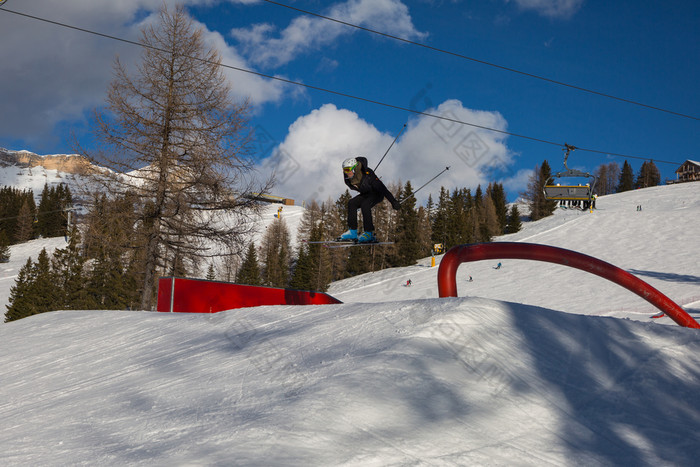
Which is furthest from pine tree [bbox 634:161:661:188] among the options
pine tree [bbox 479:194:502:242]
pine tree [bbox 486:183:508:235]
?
pine tree [bbox 479:194:502:242]

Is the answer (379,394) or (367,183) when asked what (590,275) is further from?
(379,394)

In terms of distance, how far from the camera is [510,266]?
38312 millimetres

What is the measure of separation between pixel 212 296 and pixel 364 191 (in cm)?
577

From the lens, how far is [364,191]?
26.7 feet

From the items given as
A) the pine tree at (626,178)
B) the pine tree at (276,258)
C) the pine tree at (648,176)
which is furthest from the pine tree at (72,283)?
the pine tree at (648,176)

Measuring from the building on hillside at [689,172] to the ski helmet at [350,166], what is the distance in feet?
446

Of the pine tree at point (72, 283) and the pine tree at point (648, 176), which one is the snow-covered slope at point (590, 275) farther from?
the pine tree at point (648, 176)

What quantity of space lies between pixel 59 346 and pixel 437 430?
7088 mm

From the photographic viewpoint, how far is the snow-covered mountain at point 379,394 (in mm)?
2436

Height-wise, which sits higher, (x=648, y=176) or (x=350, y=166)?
(x=648, y=176)

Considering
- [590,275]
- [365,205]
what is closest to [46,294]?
[365,205]

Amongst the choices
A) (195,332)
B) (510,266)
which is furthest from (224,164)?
(510,266)

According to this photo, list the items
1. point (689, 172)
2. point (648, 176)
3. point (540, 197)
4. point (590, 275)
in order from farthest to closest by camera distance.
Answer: point (648, 176)
point (689, 172)
point (540, 197)
point (590, 275)

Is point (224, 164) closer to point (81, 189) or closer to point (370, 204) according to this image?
point (81, 189)
